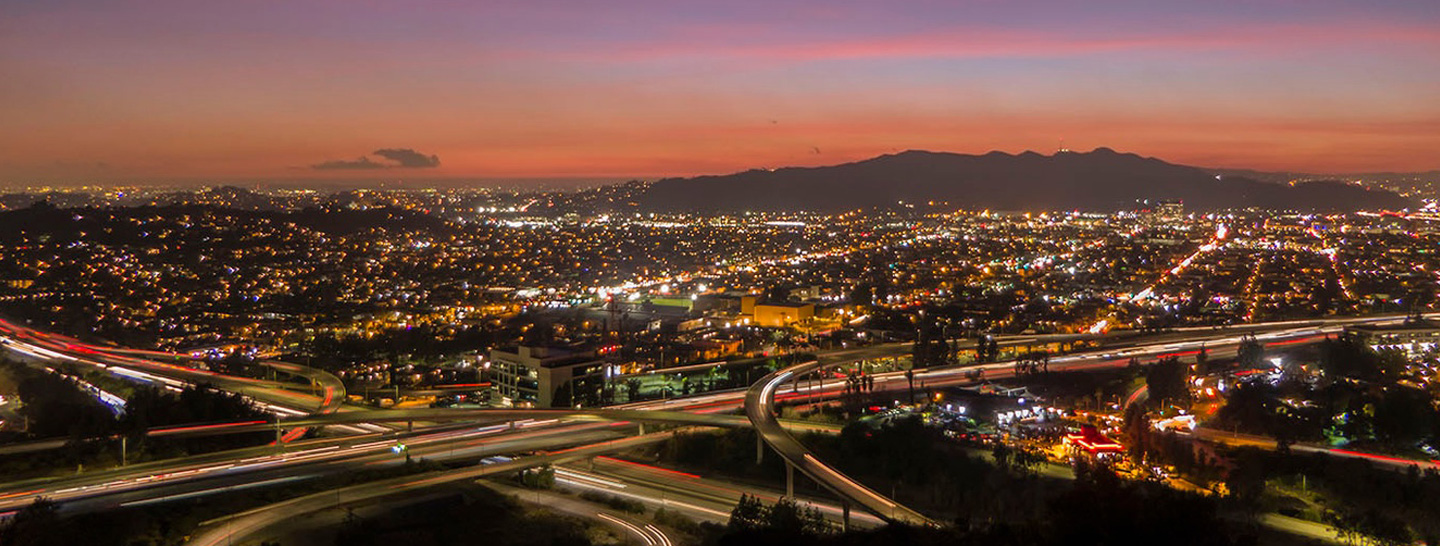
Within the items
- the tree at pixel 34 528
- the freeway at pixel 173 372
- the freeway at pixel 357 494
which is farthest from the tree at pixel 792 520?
the freeway at pixel 173 372

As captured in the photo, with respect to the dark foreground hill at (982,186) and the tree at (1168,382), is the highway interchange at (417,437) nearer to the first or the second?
the tree at (1168,382)

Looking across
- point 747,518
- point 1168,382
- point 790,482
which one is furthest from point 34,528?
point 1168,382

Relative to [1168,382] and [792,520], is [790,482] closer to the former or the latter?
[792,520]

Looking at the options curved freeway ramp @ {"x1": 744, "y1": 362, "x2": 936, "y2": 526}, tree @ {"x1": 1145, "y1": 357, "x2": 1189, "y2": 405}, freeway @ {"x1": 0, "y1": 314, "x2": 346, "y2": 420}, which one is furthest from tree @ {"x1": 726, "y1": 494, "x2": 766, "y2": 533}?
tree @ {"x1": 1145, "y1": 357, "x2": 1189, "y2": 405}

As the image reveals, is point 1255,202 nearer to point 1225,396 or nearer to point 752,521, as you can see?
point 1225,396

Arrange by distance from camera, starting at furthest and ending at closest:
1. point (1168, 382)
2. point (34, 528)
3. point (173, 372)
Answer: point (173, 372)
point (1168, 382)
point (34, 528)

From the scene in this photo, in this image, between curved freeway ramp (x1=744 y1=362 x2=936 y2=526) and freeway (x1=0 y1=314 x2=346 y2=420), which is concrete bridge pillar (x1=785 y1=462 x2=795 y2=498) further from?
freeway (x1=0 y1=314 x2=346 y2=420)
